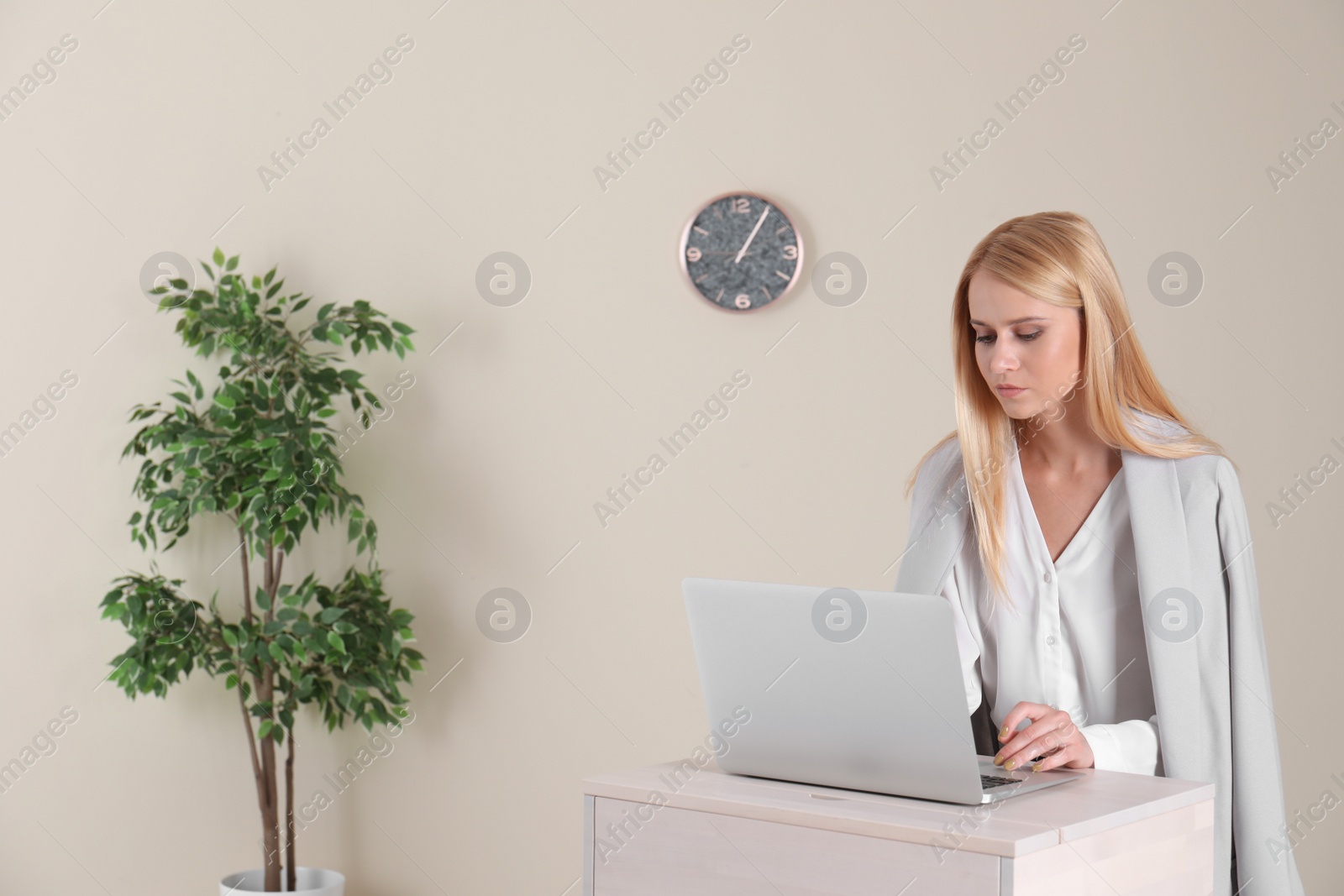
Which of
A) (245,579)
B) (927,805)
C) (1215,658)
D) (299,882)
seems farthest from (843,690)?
(299,882)

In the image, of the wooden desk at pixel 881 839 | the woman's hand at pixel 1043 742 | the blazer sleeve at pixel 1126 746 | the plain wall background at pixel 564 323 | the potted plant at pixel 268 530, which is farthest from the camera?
the potted plant at pixel 268 530

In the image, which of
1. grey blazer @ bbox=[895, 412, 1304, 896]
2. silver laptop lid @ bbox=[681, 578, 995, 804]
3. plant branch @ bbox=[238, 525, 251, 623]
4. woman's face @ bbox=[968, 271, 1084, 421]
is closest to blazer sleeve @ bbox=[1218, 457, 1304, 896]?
grey blazer @ bbox=[895, 412, 1304, 896]

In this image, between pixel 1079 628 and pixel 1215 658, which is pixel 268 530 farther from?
pixel 1215 658

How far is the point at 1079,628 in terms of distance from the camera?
1.76 metres

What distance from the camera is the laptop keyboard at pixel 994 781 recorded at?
1318 millimetres

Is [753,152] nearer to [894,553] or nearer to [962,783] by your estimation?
[894,553]

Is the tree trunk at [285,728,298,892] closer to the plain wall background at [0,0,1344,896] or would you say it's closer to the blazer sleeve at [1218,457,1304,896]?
the plain wall background at [0,0,1344,896]

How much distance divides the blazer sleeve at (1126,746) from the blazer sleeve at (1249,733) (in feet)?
0.36

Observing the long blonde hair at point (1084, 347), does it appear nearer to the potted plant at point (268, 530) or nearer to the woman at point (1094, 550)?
the woman at point (1094, 550)

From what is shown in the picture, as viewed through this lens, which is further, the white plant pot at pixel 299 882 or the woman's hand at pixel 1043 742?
the white plant pot at pixel 299 882

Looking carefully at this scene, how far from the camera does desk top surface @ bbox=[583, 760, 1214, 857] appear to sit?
112 cm

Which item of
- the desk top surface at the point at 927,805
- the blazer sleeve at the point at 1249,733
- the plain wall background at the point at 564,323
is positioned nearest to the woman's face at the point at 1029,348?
the blazer sleeve at the point at 1249,733

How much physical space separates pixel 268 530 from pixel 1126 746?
2421 millimetres

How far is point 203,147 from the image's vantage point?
377cm
